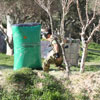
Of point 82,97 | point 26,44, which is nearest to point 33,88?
point 82,97

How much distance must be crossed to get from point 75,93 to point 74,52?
744 centimetres

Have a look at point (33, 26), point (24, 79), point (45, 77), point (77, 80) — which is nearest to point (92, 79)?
point (77, 80)

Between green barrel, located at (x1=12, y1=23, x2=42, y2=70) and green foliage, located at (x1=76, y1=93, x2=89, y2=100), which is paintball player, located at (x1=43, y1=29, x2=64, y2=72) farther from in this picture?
green foliage, located at (x1=76, y1=93, x2=89, y2=100)

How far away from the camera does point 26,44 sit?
9047mm

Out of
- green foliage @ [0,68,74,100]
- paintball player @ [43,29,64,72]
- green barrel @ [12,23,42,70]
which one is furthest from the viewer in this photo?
green barrel @ [12,23,42,70]

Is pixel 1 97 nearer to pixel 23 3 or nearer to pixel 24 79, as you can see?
pixel 24 79

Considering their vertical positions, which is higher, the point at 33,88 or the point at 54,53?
the point at 54,53

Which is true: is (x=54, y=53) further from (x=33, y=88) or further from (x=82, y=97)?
(x=82, y=97)

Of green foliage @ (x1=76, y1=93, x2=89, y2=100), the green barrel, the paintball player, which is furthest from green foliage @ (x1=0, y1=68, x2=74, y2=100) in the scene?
the green barrel

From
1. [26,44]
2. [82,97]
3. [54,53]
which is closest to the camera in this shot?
[82,97]

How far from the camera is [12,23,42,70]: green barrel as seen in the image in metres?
8.93

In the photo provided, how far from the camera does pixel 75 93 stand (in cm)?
532

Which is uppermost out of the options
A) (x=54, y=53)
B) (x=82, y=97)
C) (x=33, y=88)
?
(x=54, y=53)

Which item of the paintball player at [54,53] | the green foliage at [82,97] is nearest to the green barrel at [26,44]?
the paintball player at [54,53]
